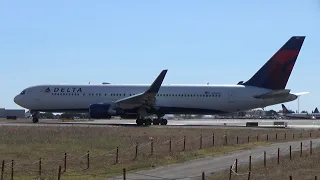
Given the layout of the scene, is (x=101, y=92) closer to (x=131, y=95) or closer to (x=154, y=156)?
(x=131, y=95)

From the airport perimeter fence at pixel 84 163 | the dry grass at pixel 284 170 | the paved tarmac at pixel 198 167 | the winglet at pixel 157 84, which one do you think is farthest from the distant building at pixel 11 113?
the dry grass at pixel 284 170

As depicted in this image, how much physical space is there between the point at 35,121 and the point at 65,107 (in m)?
5.18

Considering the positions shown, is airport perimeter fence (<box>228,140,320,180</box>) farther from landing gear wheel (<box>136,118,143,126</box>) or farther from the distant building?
the distant building

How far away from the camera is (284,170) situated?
22578mm

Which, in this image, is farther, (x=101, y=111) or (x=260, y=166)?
(x=101, y=111)

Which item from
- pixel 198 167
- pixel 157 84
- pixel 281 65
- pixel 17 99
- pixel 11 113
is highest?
pixel 281 65

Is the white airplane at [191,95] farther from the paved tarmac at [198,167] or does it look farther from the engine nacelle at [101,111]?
the paved tarmac at [198,167]

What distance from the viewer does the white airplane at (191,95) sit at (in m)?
62.1

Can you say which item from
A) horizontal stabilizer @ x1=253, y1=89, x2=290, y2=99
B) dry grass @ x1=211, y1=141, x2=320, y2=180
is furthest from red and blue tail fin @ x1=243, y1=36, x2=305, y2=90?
dry grass @ x1=211, y1=141, x2=320, y2=180

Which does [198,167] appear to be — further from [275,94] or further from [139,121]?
[275,94]

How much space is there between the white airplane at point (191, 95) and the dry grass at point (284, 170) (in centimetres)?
3334

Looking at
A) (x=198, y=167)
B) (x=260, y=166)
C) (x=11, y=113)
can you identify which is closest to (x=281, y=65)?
(x=260, y=166)

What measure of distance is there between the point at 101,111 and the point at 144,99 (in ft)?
14.2

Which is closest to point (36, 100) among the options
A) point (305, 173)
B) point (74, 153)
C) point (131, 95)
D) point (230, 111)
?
point (131, 95)
